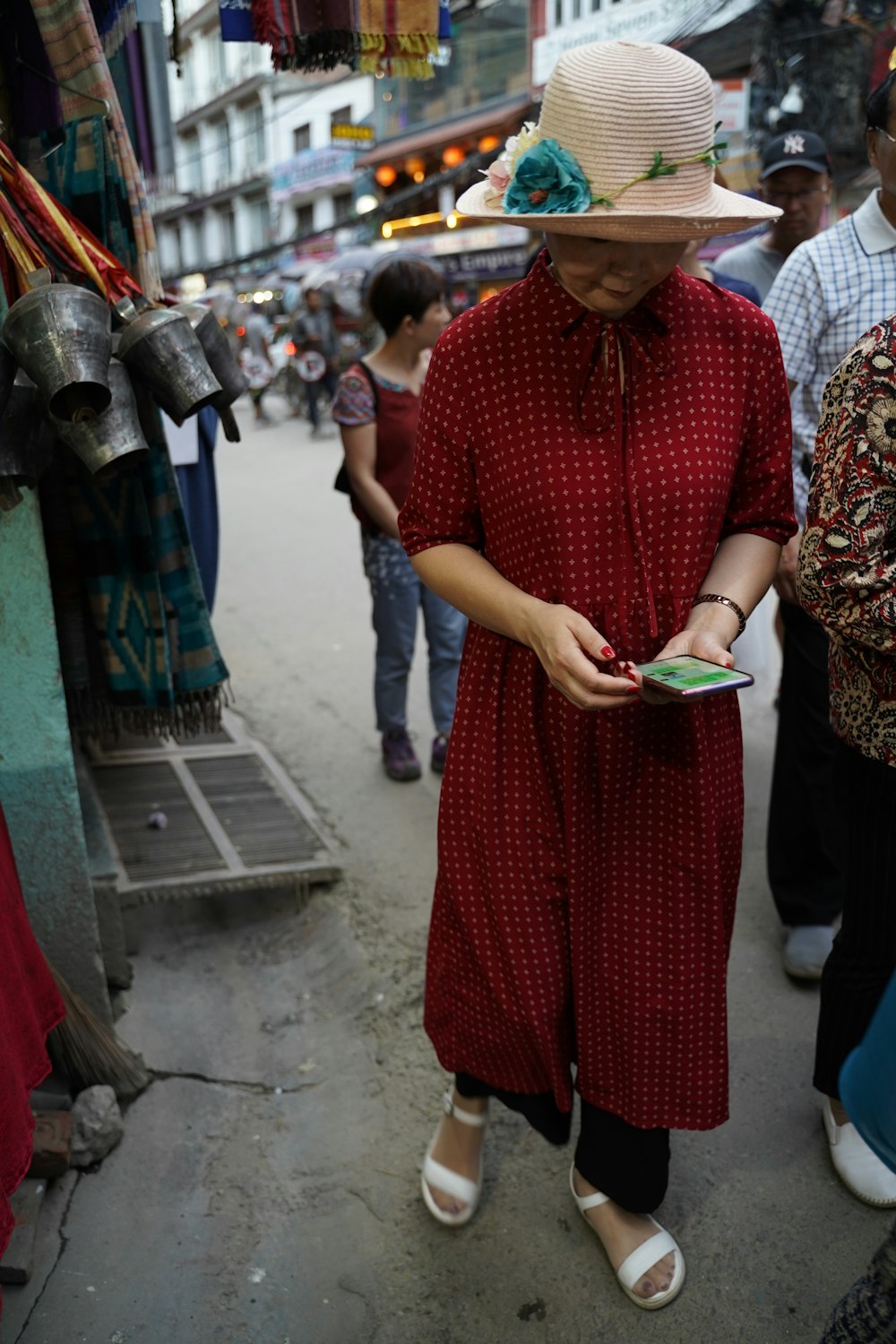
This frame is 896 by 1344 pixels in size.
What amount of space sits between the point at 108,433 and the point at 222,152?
1813 inches

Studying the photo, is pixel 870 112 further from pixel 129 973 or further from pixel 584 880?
pixel 129 973

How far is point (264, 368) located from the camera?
1820 centimetres

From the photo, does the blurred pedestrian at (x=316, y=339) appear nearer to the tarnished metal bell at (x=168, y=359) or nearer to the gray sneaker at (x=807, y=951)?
the gray sneaker at (x=807, y=951)

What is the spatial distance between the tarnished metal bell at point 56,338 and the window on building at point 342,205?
33.7 m

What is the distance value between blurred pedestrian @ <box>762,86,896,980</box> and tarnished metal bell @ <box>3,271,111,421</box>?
1434 millimetres

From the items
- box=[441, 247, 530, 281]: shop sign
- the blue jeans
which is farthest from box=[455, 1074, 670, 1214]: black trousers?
box=[441, 247, 530, 281]: shop sign

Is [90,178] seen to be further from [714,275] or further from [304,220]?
[304,220]

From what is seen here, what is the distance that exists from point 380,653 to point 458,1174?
7.70ft

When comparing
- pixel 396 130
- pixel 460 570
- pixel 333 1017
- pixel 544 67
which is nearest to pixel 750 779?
pixel 333 1017

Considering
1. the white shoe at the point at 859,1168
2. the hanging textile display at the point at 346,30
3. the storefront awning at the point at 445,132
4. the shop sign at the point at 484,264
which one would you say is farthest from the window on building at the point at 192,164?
the white shoe at the point at 859,1168

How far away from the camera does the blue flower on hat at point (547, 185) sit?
1467 millimetres

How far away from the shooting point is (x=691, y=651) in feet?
5.24

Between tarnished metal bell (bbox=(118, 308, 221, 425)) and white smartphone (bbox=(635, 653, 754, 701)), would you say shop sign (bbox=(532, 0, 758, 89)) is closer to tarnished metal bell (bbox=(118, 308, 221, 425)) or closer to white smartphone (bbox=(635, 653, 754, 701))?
tarnished metal bell (bbox=(118, 308, 221, 425))

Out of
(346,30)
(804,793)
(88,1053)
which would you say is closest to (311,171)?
(346,30)
